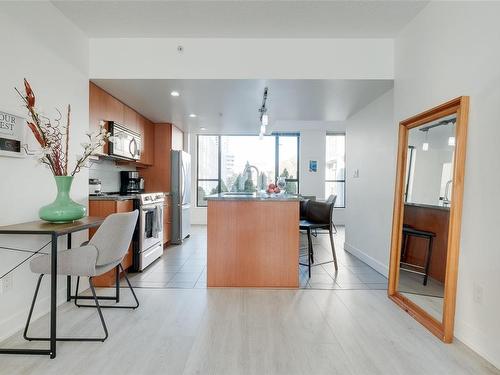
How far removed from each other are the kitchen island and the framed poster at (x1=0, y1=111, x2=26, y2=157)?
1609 mm

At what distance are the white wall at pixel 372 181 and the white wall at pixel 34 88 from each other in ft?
10.6

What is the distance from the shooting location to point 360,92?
3.49 metres

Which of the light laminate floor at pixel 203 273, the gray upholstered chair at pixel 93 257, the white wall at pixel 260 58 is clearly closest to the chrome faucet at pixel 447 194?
the light laminate floor at pixel 203 273

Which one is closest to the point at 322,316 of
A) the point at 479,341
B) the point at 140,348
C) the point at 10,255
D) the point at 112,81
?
the point at 479,341

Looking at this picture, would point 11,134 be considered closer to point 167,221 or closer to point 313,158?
point 167,221

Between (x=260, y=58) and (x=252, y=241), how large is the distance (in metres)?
1.88

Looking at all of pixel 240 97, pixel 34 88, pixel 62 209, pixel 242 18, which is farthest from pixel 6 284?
pixel 240 97

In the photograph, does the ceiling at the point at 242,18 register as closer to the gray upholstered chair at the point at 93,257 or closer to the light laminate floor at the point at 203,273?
the gray upholstered chair at the point at 93,257

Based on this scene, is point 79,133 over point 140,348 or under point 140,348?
over

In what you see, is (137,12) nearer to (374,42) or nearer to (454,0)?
(374,42)

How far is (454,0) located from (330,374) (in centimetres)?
265

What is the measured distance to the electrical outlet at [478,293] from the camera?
6.21 ft

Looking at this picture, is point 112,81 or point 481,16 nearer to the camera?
point 481,16

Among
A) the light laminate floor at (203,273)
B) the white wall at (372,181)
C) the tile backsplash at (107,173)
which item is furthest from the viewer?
the tile backsplash at (107,173)
